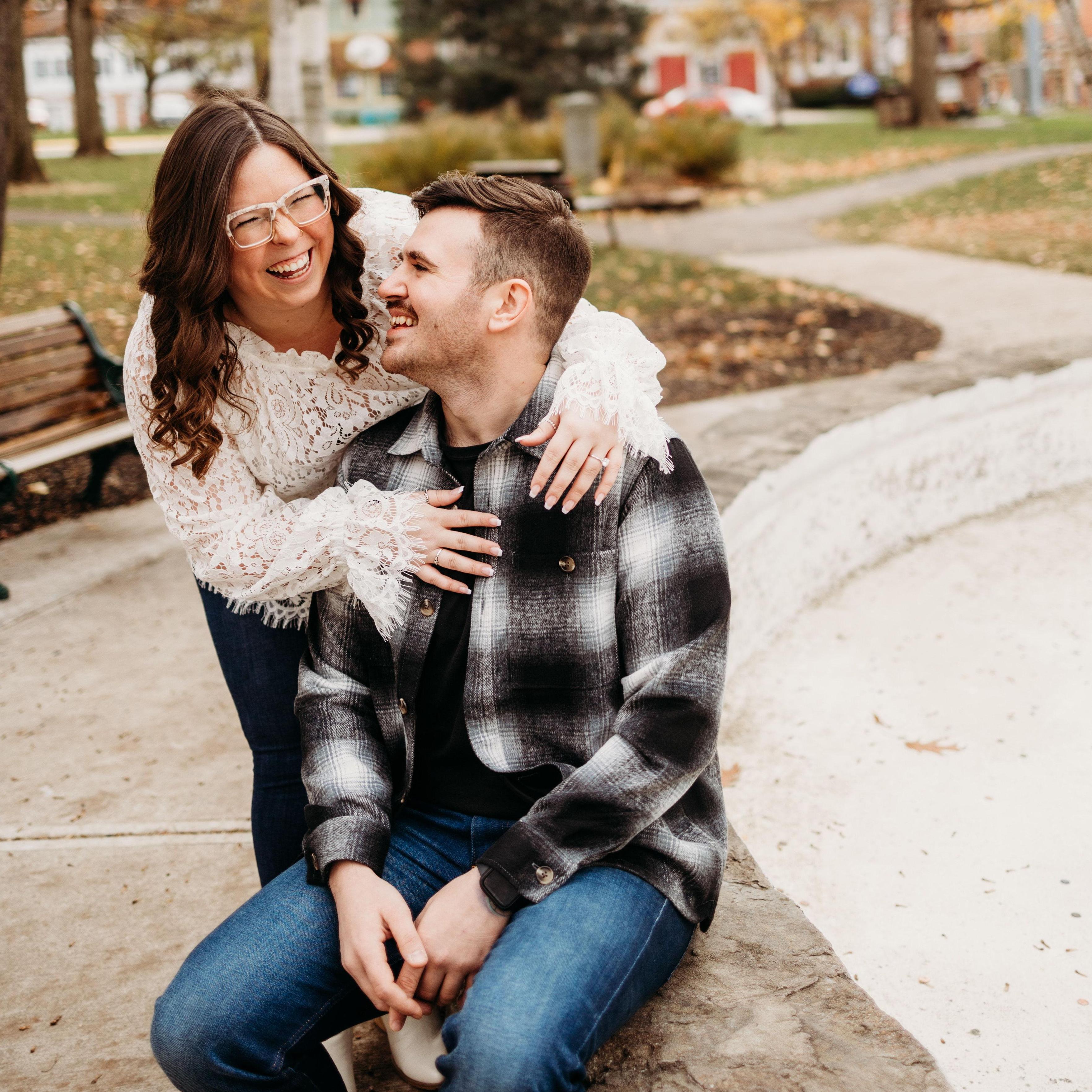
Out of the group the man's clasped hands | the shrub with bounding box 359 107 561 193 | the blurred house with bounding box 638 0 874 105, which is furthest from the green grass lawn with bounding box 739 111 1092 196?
the blurred house with bounding box 638 0 874 105

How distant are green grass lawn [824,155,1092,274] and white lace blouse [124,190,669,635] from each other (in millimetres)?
8980

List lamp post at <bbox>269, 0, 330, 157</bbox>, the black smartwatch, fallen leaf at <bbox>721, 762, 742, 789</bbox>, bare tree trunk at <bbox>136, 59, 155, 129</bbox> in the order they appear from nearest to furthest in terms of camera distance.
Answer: the black smartwatch → fallen leaf at <bbox>721, 762, 742, 789</bbox> → lamp post at <bbox>269, 0, 330, 157</bbox> → bare tree trunk at <bbox>136, 59, 155, 129</bbox>

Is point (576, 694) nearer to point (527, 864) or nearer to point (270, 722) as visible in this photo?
point (527, 864)

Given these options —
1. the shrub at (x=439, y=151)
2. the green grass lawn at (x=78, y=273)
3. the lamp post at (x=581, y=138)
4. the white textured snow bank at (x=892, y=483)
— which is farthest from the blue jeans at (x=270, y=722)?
the lamp post at (x=581, y=138)

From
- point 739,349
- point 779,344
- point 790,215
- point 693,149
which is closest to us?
point 739,349

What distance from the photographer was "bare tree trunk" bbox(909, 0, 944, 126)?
2648cm

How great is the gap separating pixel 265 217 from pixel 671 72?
210 feet

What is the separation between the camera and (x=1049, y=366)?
538 centimetres

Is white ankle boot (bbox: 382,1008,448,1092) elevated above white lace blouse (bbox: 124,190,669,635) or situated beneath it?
situated beneath

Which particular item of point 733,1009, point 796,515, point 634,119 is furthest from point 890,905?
point 634,119

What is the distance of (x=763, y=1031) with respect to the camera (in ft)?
6.15

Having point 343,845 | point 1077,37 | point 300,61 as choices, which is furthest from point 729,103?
point 343,845

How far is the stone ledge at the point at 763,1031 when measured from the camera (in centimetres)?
177

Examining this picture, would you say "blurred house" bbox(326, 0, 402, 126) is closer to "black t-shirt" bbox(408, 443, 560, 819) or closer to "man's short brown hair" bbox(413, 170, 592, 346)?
"man's short brown hair" bbox(413, 170, 592, 346)
